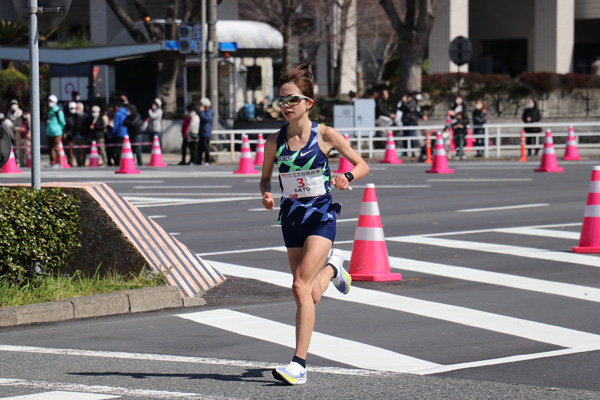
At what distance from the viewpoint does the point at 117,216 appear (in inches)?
371

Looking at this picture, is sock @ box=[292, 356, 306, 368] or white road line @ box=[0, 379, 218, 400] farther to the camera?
sock @ box=[292, 356, 306, 368]

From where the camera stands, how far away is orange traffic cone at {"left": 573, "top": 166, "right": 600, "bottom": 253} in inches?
479

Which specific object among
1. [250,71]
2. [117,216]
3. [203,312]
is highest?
[250,71]

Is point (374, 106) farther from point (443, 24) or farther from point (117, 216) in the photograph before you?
point (117, 216)

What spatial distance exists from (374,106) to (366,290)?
22.9 metres

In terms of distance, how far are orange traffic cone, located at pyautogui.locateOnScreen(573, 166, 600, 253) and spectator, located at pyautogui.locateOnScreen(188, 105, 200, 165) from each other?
58.5ft

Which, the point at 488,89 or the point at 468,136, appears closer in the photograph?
the point at 468,136

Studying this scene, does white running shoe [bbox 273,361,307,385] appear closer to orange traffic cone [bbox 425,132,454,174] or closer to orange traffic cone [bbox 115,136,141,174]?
orange traffic cone [bbox 425,132,454,174]

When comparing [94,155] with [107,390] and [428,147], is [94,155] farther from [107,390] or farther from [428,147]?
[107,390]

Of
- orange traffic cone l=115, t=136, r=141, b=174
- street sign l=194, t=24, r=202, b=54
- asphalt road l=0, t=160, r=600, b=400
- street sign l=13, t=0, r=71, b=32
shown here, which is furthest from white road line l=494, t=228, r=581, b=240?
street sign l=194, t=24, r=202, b=54

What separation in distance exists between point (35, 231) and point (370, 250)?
10.4 feet

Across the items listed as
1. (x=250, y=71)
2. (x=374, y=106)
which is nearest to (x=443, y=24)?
(x=250, y=71)

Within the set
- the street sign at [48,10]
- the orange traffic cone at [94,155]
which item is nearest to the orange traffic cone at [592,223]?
the street sign at [48,10]

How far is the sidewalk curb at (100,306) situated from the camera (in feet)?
27.3
